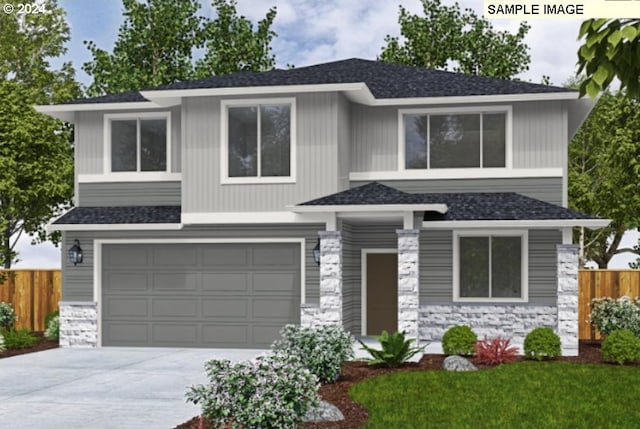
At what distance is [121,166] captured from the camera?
2042 cm

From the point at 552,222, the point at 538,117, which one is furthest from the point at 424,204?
the point at 538,117

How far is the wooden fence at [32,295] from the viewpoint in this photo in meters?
23.8

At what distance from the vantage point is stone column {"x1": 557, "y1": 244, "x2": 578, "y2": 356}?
17328mm

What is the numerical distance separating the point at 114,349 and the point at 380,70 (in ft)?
32.8

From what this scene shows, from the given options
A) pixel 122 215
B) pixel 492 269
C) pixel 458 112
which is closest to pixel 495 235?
pixel 492 269

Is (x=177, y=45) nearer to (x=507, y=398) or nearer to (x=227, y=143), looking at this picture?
(x=227, y=143)

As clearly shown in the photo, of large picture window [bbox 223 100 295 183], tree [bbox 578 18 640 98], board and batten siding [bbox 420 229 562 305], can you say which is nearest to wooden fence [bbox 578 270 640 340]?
board and batten siding [bbox 420 229 562 305]

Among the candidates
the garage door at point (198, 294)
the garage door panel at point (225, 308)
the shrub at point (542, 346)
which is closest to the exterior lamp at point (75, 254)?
the garage door at point (198, 294)

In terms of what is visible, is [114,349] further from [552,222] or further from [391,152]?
[552,222]

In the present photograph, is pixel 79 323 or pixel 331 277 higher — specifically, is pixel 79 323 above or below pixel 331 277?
below

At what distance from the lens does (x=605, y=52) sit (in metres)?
6.21

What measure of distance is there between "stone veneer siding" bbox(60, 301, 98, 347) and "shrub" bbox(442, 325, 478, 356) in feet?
26.5

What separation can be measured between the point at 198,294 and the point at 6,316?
→ 623 centimetres

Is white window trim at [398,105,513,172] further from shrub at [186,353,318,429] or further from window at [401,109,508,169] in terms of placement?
shrub at [186,353,318,429]
